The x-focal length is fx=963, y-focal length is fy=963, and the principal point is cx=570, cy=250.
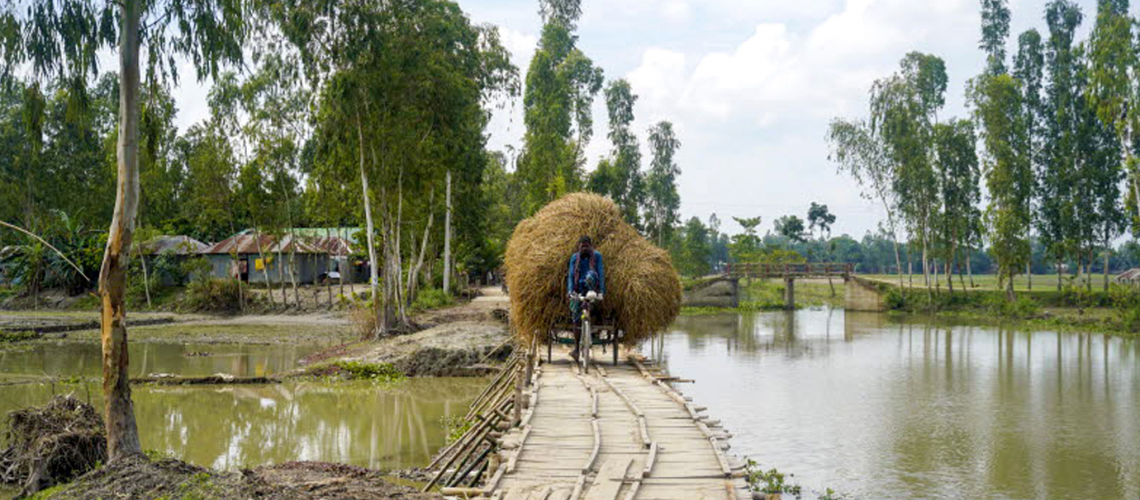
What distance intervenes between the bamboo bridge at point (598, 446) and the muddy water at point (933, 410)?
311cm

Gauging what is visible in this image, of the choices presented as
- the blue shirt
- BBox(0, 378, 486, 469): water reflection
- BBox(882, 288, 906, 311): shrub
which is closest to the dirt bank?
BBox(0, 378, 486, 469): water reflection

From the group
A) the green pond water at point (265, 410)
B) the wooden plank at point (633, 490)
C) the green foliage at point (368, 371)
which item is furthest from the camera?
the green foliage at point (368, 371)

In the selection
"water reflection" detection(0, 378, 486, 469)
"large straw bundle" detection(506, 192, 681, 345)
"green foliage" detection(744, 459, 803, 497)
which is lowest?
"green foliage" detection(744, 459, 803, 497)

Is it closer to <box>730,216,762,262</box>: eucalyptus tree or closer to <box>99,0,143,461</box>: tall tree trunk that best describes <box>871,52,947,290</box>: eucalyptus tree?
<box>730,216,762,262</box>: eucalyptus tree

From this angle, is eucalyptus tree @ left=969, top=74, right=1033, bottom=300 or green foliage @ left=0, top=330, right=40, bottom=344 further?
eucalyptus tree @ left=969, top=74, right=1033, bottom=300

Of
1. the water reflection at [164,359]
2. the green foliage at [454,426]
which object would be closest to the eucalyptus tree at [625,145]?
the water reflection at [164,359]

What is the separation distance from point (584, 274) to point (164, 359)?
14584mm

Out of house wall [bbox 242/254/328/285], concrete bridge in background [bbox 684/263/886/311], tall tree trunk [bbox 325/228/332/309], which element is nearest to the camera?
tall tree trunk [bbox 325/228/332/309]

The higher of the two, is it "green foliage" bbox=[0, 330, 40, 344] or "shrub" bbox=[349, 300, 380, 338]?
"shrub" bbox=[349, 300, 380, 338]

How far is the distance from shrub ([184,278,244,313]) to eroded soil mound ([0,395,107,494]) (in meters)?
28.0

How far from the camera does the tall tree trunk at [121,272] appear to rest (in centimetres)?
1008

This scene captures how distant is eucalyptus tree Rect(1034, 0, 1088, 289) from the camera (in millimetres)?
42719

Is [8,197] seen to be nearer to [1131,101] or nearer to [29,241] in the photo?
[29,241]

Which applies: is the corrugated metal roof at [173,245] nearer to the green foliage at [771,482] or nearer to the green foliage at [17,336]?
the green foliage at [17,336]
